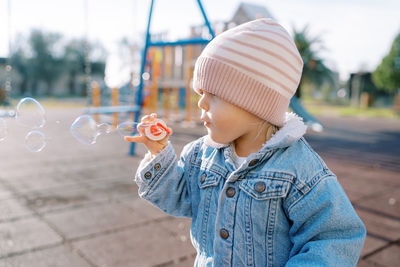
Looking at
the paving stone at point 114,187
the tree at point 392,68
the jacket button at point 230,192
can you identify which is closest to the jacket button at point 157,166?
the jacket button at point 230,192

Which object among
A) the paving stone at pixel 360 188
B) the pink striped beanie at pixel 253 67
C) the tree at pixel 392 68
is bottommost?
the tree at pixel 392 68

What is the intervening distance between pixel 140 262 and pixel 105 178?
2278mm

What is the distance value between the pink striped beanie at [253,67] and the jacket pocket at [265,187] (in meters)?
0.20

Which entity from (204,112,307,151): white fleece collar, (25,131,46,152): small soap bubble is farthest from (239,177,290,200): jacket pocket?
(25,131,46,152): small soap bubble

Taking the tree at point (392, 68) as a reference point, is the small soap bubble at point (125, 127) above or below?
above

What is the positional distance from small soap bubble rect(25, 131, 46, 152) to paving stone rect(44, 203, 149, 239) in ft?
3.14

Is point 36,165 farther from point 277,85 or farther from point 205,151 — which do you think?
point 277,85

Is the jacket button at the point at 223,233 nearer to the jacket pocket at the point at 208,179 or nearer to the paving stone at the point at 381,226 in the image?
the jacket pocket at the point at 208,179

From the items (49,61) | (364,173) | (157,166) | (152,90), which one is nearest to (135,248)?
(157,166)

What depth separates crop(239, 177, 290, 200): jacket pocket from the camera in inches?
42.8

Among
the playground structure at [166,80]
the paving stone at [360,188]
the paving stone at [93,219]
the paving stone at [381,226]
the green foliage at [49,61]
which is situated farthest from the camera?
the green foliage at [49,61]

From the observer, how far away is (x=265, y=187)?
1.11 meters

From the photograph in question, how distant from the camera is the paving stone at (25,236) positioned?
2.51 meters

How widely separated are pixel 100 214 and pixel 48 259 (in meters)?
0.86
